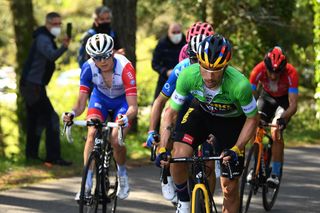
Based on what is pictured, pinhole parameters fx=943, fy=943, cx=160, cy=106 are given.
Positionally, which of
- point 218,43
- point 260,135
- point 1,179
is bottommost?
point 1,179

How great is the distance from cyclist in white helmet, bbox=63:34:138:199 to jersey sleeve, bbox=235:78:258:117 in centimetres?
181

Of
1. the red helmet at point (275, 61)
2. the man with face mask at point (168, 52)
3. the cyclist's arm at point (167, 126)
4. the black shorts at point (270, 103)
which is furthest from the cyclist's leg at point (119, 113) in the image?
the man with face mask at point (168, 52)

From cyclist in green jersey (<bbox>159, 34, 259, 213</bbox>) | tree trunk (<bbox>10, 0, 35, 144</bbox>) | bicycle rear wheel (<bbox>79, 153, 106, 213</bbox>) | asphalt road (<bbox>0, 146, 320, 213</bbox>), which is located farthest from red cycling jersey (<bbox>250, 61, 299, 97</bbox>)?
tree trunk (<bbox>10, 0, 35, 144</bbox>)

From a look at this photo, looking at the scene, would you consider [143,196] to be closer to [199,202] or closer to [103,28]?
[103,28]

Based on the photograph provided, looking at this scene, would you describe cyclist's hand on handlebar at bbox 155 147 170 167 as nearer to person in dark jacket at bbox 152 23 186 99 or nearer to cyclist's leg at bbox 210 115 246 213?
cyclist's leg at bbox 210 115 246 213

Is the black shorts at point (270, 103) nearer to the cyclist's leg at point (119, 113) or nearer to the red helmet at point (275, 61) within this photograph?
the red helmet at point (275, 61)

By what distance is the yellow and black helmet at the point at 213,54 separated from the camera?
25.5 feet

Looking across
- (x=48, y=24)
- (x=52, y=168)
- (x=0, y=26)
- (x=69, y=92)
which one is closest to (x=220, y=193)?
(x=52, y=168)

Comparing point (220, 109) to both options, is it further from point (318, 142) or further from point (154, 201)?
point (318, 142)

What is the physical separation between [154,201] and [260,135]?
155cm

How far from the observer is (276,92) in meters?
11.6

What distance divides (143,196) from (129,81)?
2182 millimetres

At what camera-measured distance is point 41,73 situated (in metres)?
13.7

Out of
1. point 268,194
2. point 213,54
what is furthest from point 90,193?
point 268,194
